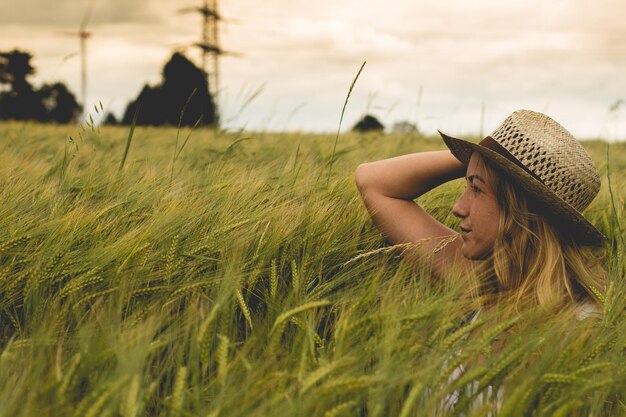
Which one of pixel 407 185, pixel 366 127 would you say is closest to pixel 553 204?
pixel 407 185

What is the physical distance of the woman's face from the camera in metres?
1.82

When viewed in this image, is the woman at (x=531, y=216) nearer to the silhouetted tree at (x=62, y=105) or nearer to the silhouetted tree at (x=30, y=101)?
the silhouetted tree at (x=30, y=101)

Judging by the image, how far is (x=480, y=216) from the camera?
1826 mm

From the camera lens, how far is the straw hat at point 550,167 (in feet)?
5.62

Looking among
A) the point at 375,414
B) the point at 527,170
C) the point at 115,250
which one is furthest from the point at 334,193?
the point at 375,414

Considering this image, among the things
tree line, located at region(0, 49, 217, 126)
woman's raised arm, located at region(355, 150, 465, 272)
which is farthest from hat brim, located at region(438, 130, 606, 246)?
tree line, located at region(0, 49, 217, 126)

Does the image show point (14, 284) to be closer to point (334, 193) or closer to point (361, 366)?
point (361, 366)

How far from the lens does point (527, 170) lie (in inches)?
69.6

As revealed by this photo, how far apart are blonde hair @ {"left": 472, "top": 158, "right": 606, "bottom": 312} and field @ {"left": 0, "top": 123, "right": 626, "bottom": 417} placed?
217 millimetres

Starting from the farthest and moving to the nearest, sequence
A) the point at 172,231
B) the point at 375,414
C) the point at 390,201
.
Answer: the point at 390,201, the point at 172,231, the point at 375,414

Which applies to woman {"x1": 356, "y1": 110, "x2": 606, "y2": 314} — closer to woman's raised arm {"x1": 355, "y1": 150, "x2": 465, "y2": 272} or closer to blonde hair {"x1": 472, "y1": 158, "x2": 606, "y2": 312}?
blonde hair {"x1": 472, "y1": 158, "x2": 606, "y2": 312}

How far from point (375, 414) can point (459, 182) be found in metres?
1.85

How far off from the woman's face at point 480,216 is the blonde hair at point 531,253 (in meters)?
0.02

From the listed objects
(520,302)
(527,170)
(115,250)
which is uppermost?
(527,170)
